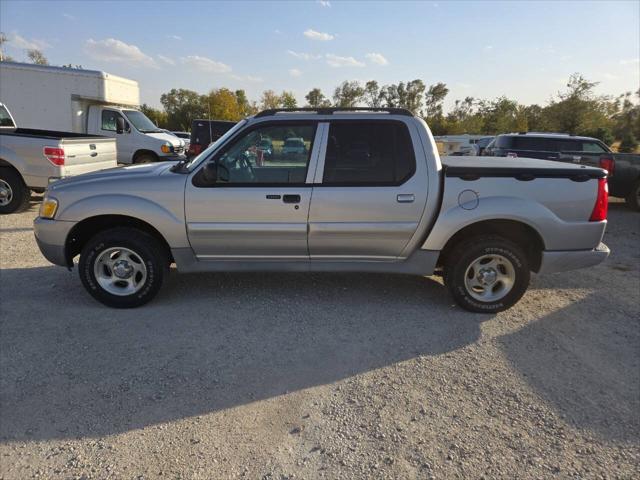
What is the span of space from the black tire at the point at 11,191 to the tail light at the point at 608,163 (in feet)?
41.6

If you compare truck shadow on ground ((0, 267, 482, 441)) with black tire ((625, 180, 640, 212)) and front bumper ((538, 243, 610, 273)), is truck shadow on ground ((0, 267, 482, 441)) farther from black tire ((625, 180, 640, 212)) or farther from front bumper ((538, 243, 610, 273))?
black tire ((625, 180, 640, 212))

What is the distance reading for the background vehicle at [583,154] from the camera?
33.9ft

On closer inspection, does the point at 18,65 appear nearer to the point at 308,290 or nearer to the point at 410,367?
the point at 308,290

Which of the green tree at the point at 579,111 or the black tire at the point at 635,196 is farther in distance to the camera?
the green tree at the point at 579,111

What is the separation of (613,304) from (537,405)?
2445 millimetres

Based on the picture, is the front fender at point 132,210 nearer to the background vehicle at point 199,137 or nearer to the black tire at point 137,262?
the black tire at point 137,262

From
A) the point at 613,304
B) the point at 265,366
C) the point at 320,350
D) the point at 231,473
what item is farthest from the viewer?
the point at 613,304

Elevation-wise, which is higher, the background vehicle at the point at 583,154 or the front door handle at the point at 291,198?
the background vehicle at the point at 583,154

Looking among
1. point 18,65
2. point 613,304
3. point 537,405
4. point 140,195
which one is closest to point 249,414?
point 537,405

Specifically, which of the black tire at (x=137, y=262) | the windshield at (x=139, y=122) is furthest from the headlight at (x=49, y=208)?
the windshield at (x=139, y=122)

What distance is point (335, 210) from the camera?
3.90 meters

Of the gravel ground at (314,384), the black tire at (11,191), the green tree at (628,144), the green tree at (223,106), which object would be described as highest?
the green tree at (223,106)

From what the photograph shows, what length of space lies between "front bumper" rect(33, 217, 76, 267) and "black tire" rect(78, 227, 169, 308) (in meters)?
0.21

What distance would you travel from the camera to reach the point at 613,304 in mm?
4531
